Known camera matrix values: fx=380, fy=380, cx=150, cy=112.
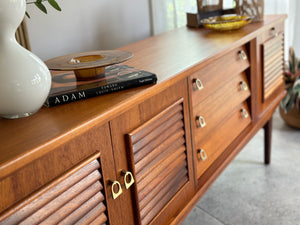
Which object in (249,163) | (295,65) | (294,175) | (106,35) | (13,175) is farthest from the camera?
(295,65)

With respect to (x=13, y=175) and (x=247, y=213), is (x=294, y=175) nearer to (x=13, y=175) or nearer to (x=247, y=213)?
(x=247, y=213)

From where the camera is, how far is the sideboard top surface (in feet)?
1.90

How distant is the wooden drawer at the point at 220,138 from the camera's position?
1104 millimetres

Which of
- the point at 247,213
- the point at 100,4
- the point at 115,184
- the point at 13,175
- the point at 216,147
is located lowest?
the point at 247,213

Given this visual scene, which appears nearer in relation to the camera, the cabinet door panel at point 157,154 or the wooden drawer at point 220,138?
the cabinet door panel at point 157,154

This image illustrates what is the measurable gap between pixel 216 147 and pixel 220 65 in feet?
0.85

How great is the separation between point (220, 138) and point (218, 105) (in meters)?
0.11

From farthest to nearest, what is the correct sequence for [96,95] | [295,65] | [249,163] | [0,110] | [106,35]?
[295,65] < [249,163] < [106,35] < [96,95] < [0,110]

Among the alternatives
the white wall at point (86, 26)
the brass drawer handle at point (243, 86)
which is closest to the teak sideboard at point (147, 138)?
the brass drawer handle at point (243, 86)

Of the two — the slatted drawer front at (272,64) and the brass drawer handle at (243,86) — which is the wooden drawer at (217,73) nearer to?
the brass drawer handle at (243,86)

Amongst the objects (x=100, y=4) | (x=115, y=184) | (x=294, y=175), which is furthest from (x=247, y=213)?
(x=100, y=4)

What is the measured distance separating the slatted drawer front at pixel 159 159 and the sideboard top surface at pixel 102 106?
3.0 inches

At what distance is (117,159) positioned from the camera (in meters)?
0.75

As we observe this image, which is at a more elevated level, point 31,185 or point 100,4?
point 100,4
